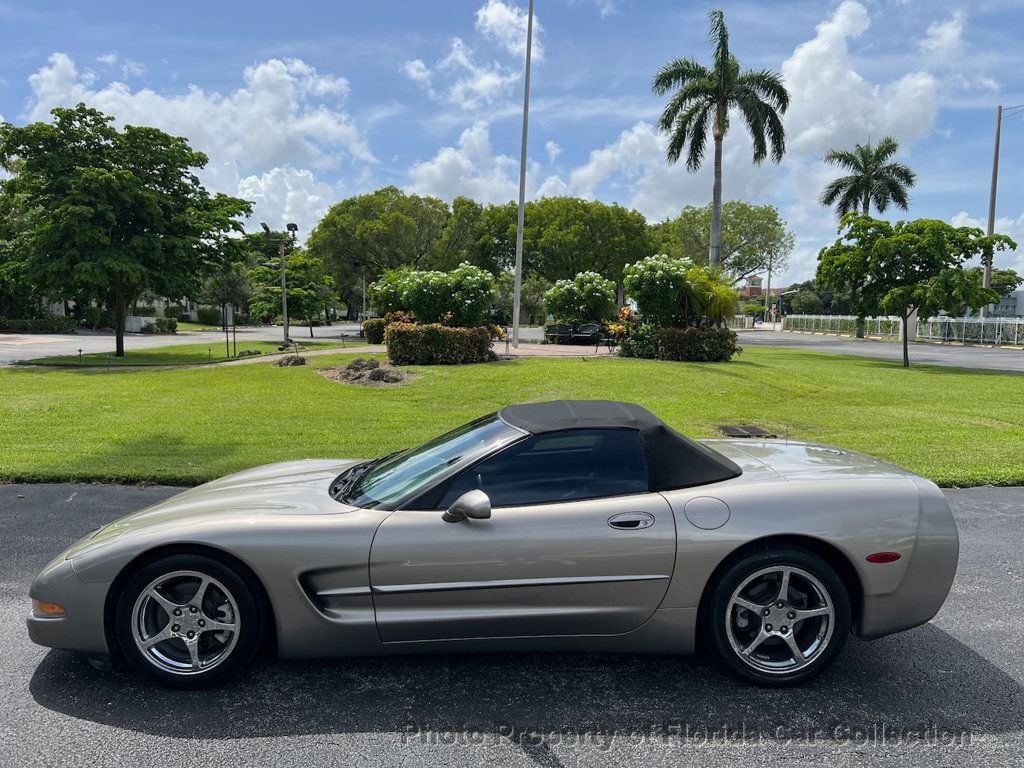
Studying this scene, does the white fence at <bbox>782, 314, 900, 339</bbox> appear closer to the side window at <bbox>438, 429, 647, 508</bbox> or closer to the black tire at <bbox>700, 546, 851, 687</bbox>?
the black tire at <bbox>700, 546, 851, 687</bbox>

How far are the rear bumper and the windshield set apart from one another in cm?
185

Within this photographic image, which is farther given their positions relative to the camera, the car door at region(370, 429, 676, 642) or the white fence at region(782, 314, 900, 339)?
the white fence at region(782, 314, 900, 339)

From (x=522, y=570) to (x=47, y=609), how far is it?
2.14 meters

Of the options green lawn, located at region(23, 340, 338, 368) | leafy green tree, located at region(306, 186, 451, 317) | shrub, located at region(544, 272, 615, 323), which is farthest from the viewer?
leafy green tree, located at region(306, 186, 451, 317)

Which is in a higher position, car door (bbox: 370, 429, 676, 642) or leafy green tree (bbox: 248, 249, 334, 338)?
leafy green tree (bbox: 248, 249, 334, 338)

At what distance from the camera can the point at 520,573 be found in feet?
10.1

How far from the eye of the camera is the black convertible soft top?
3.37 metres

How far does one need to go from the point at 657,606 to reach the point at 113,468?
6.40 m

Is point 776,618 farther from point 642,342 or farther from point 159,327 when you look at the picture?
point 159,327

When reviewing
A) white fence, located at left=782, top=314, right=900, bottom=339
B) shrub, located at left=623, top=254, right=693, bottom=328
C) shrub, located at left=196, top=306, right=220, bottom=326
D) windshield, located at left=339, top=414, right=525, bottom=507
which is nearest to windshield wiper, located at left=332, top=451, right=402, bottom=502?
windshield, located at left=339, top=414, right=525, bottom=507

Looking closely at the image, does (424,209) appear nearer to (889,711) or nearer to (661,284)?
(661,284)

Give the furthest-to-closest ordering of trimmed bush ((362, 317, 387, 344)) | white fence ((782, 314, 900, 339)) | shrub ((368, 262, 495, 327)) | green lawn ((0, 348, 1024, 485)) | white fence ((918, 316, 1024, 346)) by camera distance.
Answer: white fence ((782, 314, 900, 339)) < white fence ((918, 316, 1024, 346)) < trimmed bush ((362, 317, 387, 344)) < shrub ((368, 262, 495, 327)) < green lawn ((0, 348, 1024, 485))

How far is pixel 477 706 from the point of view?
300cm

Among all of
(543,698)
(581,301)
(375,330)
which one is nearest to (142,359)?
(375,330)
